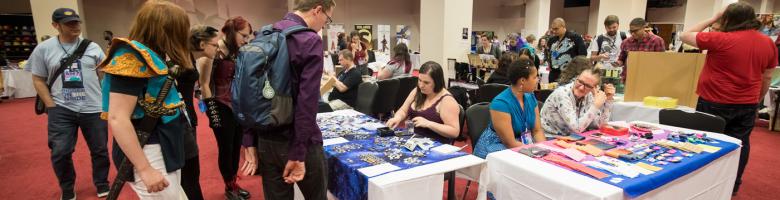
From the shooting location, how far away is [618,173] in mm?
1731

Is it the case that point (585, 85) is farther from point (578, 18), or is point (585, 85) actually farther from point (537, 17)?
point (578, 18)

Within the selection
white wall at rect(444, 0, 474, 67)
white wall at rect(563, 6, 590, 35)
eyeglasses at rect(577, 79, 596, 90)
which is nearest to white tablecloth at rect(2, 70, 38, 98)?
white wall at rect(444, 0, 474, 67)

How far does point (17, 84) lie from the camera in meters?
7.89

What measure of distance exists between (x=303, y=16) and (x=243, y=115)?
41 centimetres

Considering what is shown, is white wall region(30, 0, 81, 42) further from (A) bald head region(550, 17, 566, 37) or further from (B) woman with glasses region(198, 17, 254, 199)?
(A) bald head region(550, 17, 566, 37)

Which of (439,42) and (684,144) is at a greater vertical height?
(439,42)

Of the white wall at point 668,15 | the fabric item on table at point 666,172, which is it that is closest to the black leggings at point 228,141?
Result: the fabric item on table at point 666,172

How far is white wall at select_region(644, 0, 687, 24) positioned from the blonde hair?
16230 millimetres

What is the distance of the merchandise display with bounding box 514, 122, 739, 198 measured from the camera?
5.57 feet

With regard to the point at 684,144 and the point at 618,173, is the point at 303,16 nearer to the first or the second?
the point at 618,173

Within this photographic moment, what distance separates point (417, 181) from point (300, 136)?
583 millimetres

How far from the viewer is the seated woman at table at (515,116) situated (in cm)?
236

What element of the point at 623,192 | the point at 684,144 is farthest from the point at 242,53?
the point at 684,144

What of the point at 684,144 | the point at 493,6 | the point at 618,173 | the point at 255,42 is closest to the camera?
the point at 255,42
